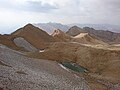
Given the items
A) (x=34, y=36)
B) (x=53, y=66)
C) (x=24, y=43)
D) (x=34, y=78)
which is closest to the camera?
(x=34, y=78)

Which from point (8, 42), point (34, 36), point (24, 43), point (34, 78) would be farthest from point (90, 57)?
point (34, 78)

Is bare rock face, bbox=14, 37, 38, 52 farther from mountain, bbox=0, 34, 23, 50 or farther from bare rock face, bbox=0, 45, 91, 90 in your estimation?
bare rock face, bbox=0, 45, 91, 90

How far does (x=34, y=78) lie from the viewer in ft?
113

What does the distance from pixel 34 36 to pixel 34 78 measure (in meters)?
47.7

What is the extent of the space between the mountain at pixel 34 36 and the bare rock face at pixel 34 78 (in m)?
28.2

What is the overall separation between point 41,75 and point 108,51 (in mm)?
27898

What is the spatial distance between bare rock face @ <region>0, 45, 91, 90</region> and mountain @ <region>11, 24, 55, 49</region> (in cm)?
2820

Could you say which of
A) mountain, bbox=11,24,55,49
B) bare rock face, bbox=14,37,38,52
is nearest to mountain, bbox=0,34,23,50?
bare rock face, bbox=14,37,38,52

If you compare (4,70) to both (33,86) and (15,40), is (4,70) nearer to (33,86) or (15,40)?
(33,86)

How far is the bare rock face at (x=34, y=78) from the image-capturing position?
29234 mm

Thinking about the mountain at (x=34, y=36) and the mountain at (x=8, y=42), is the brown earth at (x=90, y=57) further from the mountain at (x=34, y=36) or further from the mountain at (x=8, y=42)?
the mountain at (x=34, y=36)

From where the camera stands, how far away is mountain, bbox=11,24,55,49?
7582 cm

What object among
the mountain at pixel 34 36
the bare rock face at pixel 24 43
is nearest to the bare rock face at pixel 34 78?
the bare rock face at pixel 24 43

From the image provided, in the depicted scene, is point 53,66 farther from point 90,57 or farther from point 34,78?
point 90,57
